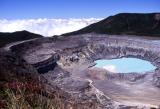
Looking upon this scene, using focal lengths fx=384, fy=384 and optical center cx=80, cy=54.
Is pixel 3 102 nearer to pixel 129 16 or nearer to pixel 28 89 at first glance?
pixel 28 89

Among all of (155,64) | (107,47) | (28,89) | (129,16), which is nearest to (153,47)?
(155,64)

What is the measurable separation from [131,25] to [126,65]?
27.4m

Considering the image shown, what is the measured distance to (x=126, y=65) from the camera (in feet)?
411

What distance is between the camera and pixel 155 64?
396 feet

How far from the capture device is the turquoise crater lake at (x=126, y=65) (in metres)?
118

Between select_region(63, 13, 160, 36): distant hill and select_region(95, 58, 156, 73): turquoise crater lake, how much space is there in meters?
11.7

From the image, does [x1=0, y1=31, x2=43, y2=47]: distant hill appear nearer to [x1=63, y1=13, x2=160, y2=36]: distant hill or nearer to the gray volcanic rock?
the gray volcanic rock

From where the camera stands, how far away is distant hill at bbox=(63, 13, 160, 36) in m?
140

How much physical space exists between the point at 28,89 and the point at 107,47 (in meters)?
112

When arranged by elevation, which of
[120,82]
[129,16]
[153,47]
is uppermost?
[129,16]

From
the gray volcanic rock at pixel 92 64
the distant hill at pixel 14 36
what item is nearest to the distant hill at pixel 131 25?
the gray volcanic rock at pixel 92 64

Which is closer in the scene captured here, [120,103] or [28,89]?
[28,89]

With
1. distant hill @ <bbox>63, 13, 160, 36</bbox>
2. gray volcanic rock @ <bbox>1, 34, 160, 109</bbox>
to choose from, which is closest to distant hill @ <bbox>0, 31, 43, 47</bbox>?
gray volcanic rock @ <bbox>1, 34, 160, 109</bbox>

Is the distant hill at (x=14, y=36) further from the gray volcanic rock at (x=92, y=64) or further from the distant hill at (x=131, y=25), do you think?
the distant hill at (x=131, y=25)
